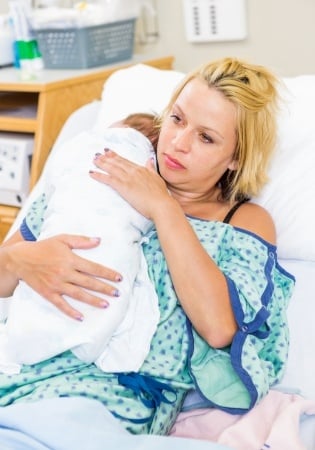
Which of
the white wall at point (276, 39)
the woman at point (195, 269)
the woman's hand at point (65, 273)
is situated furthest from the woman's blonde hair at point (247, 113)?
the white wall at point (276, 39)

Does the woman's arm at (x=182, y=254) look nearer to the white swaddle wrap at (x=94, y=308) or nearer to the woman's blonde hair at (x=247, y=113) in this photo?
the white swaddle wrap at (x=94, y=308)

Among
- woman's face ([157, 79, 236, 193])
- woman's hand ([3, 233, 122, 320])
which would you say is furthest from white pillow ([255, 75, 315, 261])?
woman's hand ([3, 233, 122, 320])

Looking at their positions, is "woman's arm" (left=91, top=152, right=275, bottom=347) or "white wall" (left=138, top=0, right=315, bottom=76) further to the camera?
"white wall" (left=138, top=0, right=315, bottom=76)

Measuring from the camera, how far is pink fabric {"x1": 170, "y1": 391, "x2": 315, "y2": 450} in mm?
992

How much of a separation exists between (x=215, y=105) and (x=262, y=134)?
5.6 inches

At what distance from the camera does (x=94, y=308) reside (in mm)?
1050

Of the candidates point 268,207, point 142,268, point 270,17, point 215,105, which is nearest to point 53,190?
point 142,268

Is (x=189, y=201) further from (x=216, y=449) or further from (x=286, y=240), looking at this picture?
(x=216, y=449)

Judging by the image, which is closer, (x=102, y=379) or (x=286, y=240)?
(x=102, y=379)

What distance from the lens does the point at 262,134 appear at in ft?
4.20

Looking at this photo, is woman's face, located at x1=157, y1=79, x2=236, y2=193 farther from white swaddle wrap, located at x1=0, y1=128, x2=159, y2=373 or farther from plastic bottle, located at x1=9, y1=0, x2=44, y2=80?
plastic bottle, located at x1=9, y1=0, x2=44, y2=80

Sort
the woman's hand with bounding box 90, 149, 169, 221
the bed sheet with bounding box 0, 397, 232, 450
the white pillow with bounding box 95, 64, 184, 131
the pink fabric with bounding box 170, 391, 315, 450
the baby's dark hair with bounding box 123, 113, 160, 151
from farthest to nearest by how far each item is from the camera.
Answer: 1. the white pillow with bounding box 95, 64, 184, 131
2. the baby's dark hair with bounding box 123, 113, 160, 151
3. the woman's hand with bounding box 90, 149, 169, 221
4. the pink fabric with bounding box 170, 391, 315, 450
5. the bed sheet with bounding box 0, 397, 232, 450

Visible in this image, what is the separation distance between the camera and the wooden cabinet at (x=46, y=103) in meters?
1.92

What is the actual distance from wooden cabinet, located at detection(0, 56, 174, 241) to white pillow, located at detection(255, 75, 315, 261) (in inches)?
28.7
